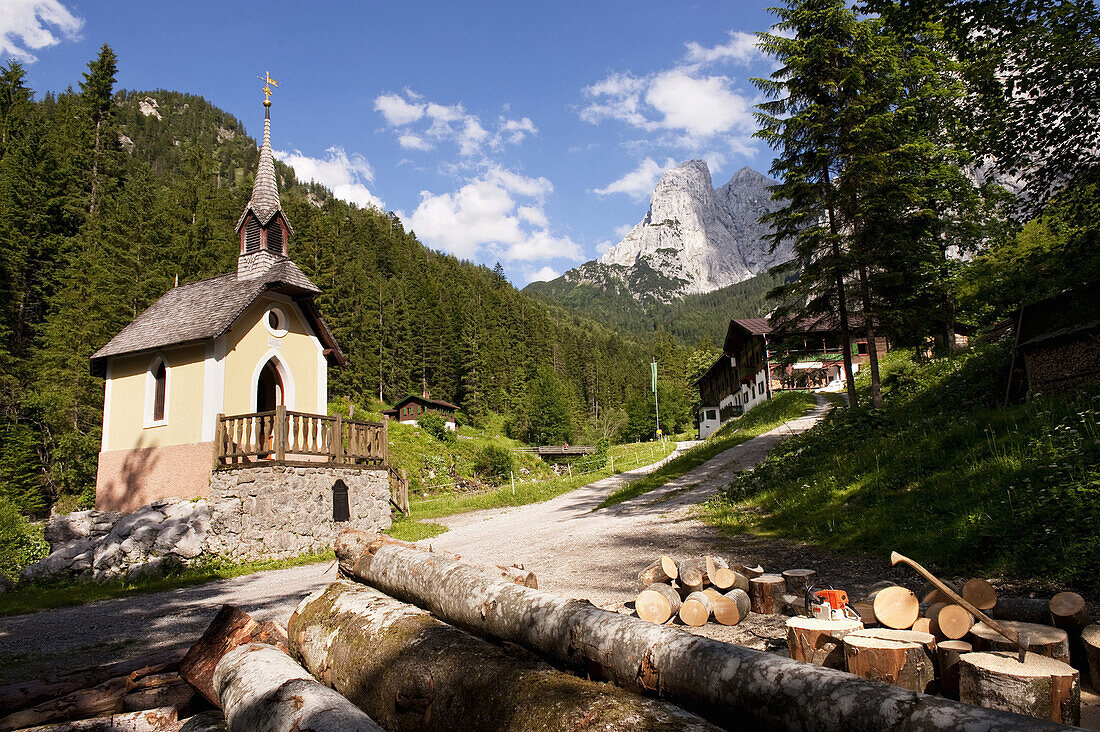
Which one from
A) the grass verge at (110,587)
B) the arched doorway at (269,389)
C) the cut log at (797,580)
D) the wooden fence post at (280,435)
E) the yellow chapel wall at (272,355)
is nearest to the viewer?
the cut log at (797,580)

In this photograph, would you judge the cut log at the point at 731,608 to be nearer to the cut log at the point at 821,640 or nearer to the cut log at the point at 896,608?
the cut log at the point at 821,640

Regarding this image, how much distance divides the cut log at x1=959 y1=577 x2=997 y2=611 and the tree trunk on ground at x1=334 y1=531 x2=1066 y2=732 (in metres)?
2.67

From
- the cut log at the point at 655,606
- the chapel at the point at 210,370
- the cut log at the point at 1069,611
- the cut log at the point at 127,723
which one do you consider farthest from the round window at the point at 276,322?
the cut log at the point at 1069,611

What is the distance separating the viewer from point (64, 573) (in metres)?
12.3

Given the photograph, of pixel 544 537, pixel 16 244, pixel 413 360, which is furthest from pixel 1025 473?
pixel 413 360

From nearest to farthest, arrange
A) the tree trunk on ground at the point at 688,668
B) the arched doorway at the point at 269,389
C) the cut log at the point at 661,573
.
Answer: the tree trunk on ground at the point at 688,668 < the cut log at the point at 661,573 < the arched doorway at the point at 269,389

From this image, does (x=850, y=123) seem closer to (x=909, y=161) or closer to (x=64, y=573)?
(x=909, y=161)

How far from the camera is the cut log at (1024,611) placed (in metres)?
4.37

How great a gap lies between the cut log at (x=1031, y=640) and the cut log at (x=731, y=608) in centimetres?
235

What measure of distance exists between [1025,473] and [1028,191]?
7.40 m

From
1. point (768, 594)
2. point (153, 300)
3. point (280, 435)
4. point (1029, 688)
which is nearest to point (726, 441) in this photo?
point (280, 435)

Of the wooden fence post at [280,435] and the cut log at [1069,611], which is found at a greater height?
the wooden fence post at [280,435]

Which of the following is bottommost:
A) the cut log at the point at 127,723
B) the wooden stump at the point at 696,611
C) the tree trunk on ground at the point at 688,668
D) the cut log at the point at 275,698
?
the cut log at the point at 127,723

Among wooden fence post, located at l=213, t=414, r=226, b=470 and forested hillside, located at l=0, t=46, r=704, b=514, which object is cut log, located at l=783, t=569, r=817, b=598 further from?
forested hillside, located at l=0, t=46, r=704, b=514
